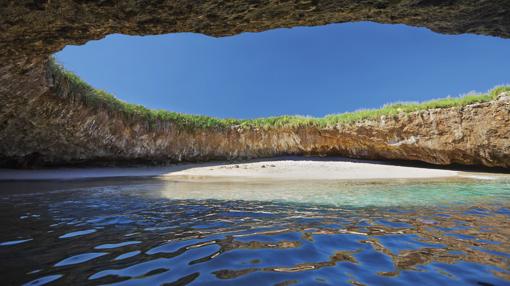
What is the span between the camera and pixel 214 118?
17438 mm

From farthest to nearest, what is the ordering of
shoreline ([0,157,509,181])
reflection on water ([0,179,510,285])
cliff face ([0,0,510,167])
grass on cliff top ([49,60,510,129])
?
shoreline ([0,157,509,181]), grass on cliff top ([49,60,510,129]), cliff face ([0,0,510,167]), reflection on water ([0,179,510,285])

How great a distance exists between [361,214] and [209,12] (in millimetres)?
3872

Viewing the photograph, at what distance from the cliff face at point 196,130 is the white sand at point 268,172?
27.8 inches

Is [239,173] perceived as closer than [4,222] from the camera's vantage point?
No

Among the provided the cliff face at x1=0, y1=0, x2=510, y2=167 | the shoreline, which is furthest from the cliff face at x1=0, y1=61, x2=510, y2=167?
the shoreline

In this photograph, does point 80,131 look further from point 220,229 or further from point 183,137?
point 220,229

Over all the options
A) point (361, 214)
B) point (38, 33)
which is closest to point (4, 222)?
point (38, 33)

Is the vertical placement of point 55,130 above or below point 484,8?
below

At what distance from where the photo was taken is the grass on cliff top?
463 inches

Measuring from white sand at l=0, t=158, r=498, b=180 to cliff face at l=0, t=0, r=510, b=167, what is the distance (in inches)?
27.8

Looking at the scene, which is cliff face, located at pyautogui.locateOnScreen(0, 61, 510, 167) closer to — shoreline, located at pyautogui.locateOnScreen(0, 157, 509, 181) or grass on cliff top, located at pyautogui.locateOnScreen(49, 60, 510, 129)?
grass on cliff top, located at pyautogui.locateOnScreen(49, 60, 510, 129)

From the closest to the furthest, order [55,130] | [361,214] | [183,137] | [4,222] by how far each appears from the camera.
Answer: [4,222]
[361,214]
[55,130]
[183,137]

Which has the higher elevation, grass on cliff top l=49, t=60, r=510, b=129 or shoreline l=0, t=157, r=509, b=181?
grass on cliff top l=49, t=60, r=510, b=129

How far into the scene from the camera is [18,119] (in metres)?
10.2
